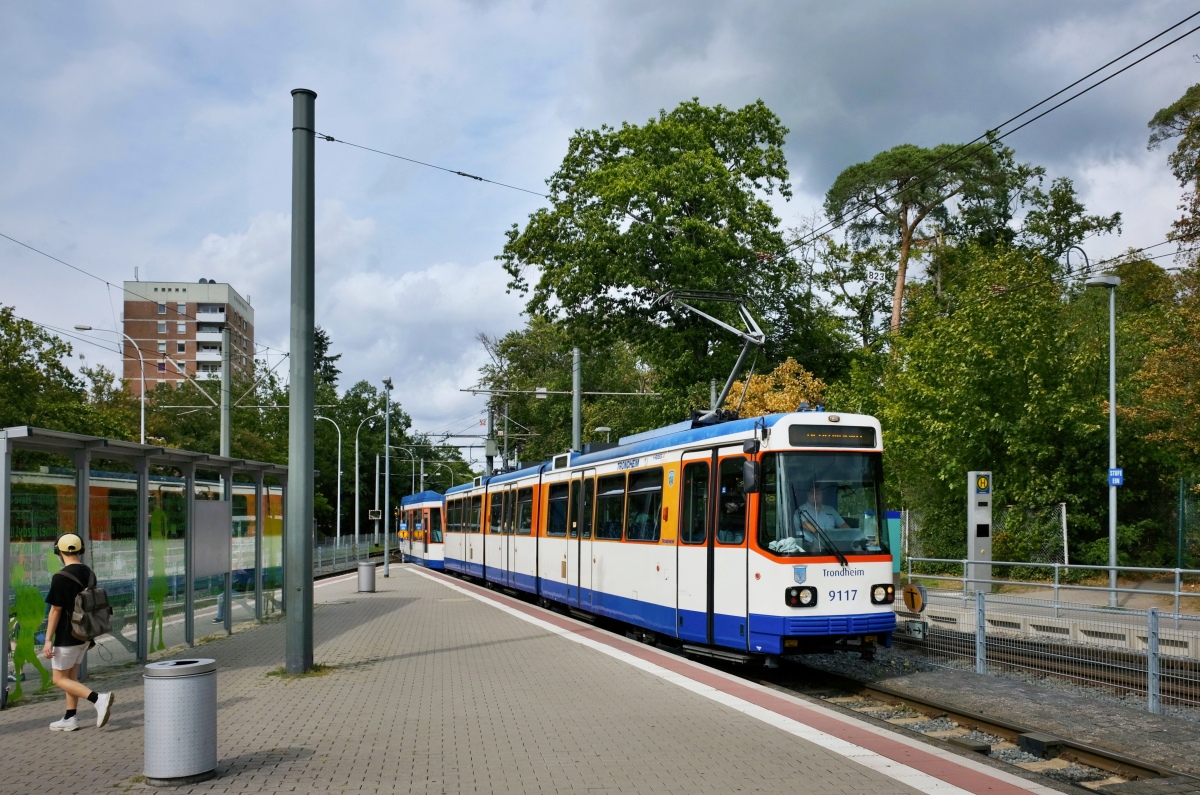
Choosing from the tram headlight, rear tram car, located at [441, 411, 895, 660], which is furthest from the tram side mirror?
the tram headlight

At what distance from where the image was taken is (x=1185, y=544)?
2505 centimetres

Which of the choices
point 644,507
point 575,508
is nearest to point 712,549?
point 644,507

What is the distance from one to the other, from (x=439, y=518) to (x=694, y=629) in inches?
1171

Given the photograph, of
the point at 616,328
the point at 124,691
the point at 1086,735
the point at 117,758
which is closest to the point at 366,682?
the point at 124,691

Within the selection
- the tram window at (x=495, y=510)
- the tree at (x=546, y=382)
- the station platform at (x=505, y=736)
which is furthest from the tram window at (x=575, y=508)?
the tree at (x=546, y=382)

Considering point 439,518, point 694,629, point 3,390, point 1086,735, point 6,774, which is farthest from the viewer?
point 439,518

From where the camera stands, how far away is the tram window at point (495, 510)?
26328 millimetres

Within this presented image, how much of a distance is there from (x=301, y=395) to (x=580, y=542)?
7.16 m

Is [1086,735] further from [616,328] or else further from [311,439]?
[616,328]

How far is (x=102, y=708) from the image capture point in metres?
8.73

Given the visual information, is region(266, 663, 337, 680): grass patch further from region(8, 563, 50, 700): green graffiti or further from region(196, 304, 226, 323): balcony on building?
region(196, 304, 226, 323): balcony on building

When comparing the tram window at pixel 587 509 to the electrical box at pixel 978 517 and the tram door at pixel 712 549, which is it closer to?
the tram door at pixel 712 549

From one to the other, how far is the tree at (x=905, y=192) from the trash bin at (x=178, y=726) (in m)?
38.8

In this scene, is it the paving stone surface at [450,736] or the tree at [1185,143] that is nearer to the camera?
the paving stone surface at [450,736]
